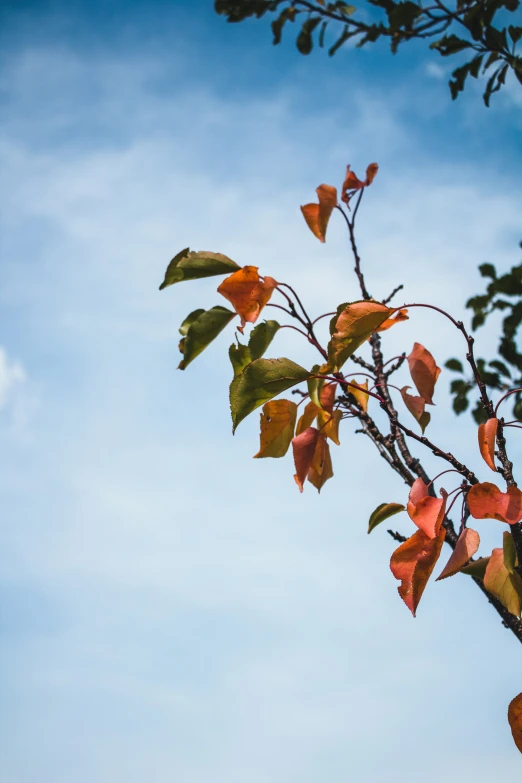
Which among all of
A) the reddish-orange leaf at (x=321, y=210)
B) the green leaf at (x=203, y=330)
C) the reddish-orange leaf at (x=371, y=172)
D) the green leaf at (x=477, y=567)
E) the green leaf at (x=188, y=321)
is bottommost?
the green leaf at (x=477, y=567)

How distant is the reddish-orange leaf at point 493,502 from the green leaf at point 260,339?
0.44 metres

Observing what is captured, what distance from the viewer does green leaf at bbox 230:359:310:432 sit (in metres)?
1.03

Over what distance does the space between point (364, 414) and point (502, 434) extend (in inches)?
12.7

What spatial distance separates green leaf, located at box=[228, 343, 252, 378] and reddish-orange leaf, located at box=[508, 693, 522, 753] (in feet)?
2.16

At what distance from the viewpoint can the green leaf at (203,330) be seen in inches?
44.9

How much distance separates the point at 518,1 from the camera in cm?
237

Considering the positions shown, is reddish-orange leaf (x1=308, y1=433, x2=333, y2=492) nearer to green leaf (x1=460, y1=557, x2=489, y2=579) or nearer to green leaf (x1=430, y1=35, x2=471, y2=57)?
green leaf (x1=460, y1=557, x2=489, y2=579)

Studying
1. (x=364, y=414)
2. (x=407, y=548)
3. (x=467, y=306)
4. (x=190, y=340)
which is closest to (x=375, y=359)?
(x=364, y=414)

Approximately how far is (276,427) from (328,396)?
11 centimetres

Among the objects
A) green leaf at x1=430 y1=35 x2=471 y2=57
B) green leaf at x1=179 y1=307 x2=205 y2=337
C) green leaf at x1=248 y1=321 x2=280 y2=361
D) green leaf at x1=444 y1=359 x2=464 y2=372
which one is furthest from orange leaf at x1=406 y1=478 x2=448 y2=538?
green leaf at x1=444 y1=359 x2=464 y2=372

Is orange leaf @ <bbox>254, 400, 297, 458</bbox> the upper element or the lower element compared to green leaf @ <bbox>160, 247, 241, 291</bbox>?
lower

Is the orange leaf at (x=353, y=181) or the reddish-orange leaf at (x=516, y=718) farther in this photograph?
the orange leaf at (x=353, y=181)

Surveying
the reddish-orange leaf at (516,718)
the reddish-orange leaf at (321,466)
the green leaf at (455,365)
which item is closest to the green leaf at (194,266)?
the reddish-orange leaf at (321,466)

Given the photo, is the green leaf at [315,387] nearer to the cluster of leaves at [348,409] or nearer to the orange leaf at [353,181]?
the cluster of leaves at [348,409]
